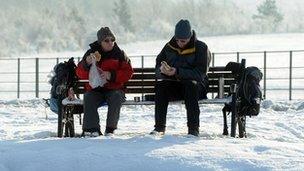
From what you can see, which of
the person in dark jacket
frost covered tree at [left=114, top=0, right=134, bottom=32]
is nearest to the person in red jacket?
the person in dark jacket

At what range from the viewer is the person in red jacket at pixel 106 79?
5910 mm

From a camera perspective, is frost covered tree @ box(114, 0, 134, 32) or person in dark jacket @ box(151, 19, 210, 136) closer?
person in dark jacket @ box(151, 19, 210, 136)

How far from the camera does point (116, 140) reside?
16.5 feet

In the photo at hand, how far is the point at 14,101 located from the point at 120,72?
7775 millimetres

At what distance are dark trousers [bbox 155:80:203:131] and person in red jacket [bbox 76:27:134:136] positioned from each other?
33 centimetres

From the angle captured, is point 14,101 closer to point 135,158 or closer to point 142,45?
point 135,158

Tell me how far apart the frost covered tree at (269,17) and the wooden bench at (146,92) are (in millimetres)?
57206

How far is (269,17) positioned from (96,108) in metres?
60.0

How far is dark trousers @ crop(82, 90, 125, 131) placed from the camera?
5.89m

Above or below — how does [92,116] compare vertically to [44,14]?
below

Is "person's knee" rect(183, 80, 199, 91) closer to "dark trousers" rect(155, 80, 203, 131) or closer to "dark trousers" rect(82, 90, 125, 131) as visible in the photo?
"dark trousers" rect(155, 80, 203, 131)

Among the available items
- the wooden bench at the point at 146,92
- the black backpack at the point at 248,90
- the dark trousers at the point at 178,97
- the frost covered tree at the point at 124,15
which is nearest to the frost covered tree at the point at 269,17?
the frost covered tree at the point at 124,15

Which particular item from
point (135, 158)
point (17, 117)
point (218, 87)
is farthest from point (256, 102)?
point (17, 117)

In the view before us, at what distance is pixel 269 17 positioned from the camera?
212ft
